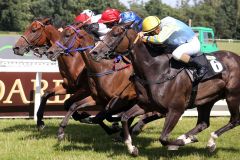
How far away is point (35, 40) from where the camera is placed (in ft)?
24.5

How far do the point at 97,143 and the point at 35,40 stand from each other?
6.82 ft

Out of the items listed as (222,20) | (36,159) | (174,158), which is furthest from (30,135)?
(222,20)

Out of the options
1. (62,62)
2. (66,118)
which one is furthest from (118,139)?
(62,62)

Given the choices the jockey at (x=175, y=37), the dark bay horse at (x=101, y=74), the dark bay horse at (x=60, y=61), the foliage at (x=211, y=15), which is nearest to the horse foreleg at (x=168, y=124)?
the jockey at (x=175, y=37)

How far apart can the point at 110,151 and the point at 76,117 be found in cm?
129

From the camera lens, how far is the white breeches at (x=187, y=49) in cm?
564

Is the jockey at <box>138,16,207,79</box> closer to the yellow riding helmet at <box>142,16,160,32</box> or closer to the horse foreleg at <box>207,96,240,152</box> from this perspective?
the yellow riding helmet at <box>142,16,160,32</box>

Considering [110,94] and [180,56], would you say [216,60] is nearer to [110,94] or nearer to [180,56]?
[180,56]

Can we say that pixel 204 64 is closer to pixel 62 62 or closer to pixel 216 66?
pixel 216 66

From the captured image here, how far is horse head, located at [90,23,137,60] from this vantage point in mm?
5562

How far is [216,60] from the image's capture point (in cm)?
626

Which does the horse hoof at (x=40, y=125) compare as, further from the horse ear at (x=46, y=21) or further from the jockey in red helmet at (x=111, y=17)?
the jockey in red helmet at (x=111, y=17)

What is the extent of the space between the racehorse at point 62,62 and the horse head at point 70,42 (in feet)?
1.62

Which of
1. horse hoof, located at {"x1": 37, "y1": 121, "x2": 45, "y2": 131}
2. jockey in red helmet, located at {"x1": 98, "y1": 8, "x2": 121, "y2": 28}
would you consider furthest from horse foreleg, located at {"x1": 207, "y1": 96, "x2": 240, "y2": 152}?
horse hoof, located at {"x1": 37, "y1": 121, "x2": 45, "y2": 131}
